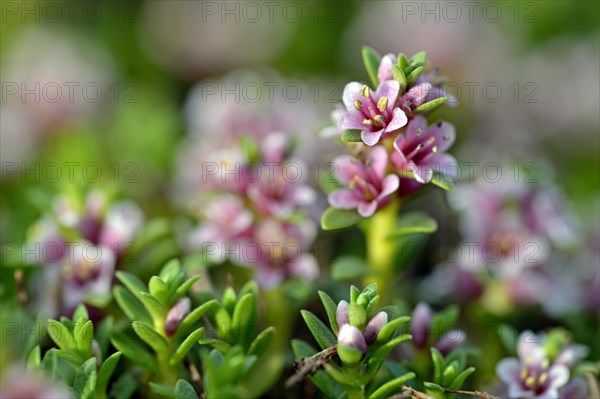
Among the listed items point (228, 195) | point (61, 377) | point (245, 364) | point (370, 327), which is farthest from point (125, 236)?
point (370, 327)

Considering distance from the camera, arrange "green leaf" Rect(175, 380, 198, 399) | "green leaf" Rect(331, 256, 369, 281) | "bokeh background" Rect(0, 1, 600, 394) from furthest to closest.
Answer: "bokeh background" Rect(0, 1, 600, 394)
"green leaf" Rect(331, 256, 369, 281)
"green leaf" Rect(175, 380, 198, 399)

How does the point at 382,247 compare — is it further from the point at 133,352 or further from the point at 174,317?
the point at 133,352

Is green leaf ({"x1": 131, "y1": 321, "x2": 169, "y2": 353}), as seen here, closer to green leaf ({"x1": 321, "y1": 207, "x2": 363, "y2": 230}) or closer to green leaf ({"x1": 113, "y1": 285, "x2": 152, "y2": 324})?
green leaf ({"x1": 113, "y1": 285, "x2": 152, "y2": 324})

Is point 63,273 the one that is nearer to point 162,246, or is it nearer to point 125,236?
point 125,236

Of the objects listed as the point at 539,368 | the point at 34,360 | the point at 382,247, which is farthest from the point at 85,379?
the point at 539,368

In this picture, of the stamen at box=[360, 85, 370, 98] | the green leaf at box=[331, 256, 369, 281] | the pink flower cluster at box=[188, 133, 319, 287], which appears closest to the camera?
the stamen at box=[360, 85, 370, 98]

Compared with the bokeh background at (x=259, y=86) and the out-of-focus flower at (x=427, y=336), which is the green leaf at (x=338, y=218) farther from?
the bokeh background at (x=259, y=86)

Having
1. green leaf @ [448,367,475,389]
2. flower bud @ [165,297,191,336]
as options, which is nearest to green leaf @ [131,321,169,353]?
flower bud @ [165,297,191,336]
